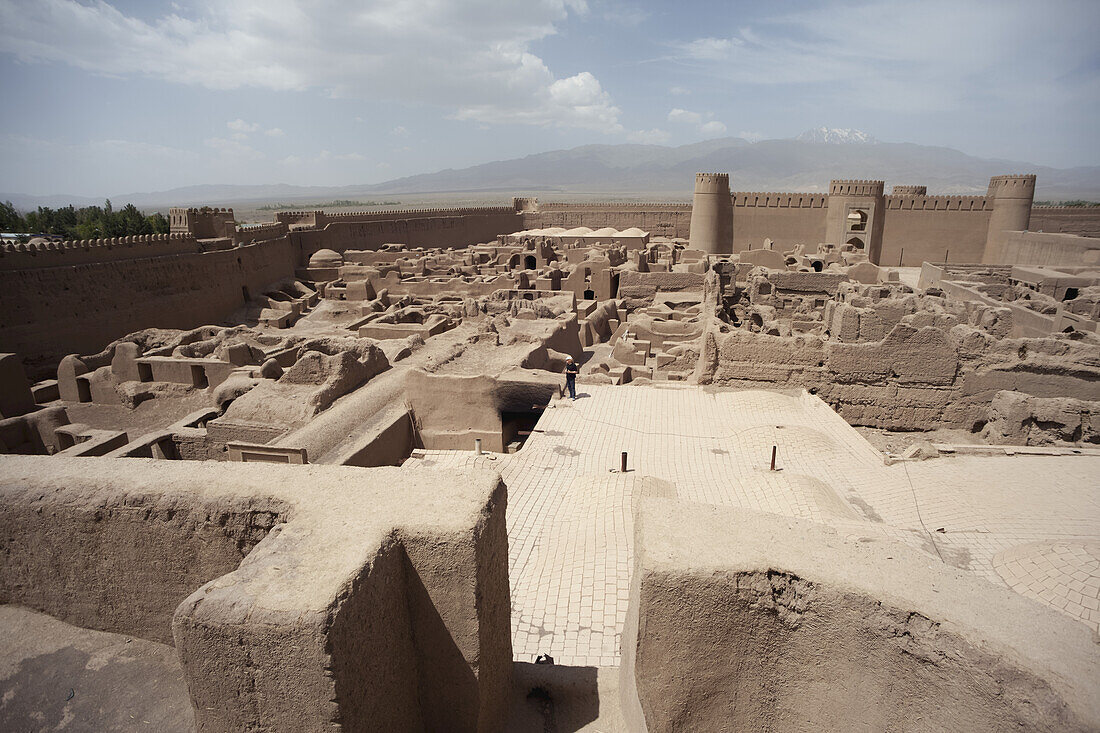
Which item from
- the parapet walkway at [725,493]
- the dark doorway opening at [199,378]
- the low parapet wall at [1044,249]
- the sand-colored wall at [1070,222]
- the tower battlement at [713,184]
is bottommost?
the parapet walkway at [725,493]

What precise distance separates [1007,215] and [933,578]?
36632mm

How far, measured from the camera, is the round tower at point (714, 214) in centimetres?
3375

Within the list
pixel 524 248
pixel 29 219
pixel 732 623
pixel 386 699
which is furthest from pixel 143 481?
pixel 29 219

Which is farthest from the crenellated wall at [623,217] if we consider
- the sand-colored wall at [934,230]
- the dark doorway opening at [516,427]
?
the dark doorway opening at [516,427]

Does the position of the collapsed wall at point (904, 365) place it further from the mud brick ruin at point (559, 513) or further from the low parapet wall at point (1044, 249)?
the low parapet wall at point (1044, 249)

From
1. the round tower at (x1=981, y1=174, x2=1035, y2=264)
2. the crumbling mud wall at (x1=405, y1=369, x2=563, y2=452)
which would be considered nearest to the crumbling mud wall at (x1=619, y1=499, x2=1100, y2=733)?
the crumbling mud wall at (x1=405, y1=369, x2=563, y2=452)

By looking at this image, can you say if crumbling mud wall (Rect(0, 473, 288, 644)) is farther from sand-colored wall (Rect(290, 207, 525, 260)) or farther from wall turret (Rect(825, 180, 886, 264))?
wall turret (Rect(825, 180, 886, 264))

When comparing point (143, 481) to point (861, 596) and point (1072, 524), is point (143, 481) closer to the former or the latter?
point (861, 596)

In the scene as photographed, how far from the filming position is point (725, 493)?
7730 millimetres

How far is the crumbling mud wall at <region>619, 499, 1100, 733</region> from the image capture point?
7.80 ft

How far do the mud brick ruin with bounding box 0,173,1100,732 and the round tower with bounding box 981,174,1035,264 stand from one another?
13.1 meters

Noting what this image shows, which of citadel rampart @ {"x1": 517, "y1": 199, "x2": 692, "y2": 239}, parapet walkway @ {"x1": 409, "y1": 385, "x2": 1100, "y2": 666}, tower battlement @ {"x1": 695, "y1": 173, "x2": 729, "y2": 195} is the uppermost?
tower battlement @ {"x1": 695, "y1": 173, "x2": 729, "y2": 195}

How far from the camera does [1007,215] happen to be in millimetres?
30391

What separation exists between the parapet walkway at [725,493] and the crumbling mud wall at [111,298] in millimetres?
15257
